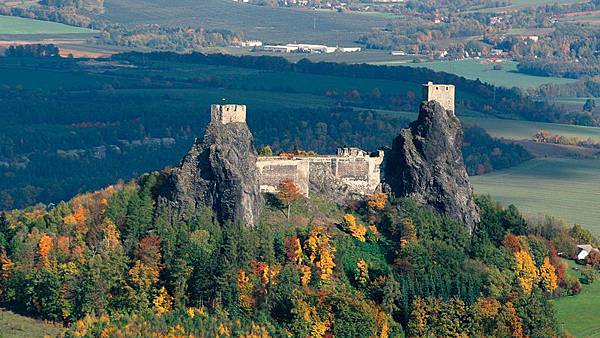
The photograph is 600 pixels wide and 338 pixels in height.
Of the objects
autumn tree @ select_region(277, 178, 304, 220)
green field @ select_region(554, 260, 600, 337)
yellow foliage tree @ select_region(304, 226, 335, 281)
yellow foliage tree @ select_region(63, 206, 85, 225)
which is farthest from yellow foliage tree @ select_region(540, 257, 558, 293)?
yellow foliage tree @ select_region(63, 206, 85, 225)

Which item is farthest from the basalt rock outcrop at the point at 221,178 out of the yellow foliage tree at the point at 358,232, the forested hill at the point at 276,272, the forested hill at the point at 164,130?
the forested hill at the point at 164,130

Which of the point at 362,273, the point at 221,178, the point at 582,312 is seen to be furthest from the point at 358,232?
the point at 582,312

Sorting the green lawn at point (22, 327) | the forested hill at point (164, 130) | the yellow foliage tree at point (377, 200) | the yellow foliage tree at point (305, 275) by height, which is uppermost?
the yellow foliage tree at point (377, 200)

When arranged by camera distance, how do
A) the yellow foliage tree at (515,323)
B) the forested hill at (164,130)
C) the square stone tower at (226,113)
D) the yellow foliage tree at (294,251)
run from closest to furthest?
the yellow foliage tree at (515,323), the yellow foliage tree at (294,251), the square stone tower at (226,113), the forested hill at (164,130)

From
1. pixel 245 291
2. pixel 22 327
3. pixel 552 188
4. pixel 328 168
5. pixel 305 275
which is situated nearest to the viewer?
pixel 22 327

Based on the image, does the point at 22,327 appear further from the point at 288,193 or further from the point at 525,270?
the point at 525,270

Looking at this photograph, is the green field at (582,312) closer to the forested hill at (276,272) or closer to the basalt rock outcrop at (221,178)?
the forested hill at (276,272)

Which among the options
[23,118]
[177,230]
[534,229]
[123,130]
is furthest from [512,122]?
[177,230]
